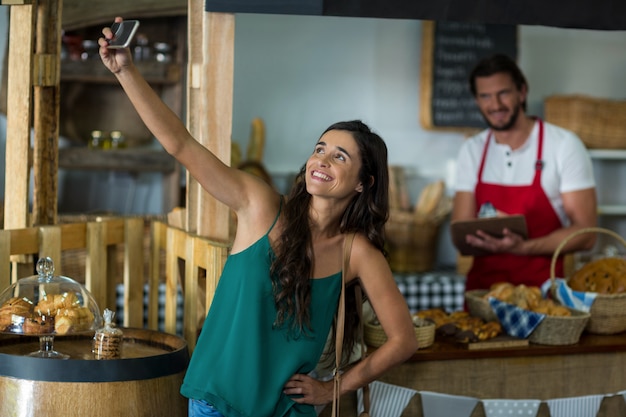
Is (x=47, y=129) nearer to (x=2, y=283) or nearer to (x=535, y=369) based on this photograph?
(x=2, y=283)

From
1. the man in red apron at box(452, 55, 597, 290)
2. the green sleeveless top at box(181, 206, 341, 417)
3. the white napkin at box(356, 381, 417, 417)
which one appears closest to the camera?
the green sleeveless top at box(181, 206, 341, 417)

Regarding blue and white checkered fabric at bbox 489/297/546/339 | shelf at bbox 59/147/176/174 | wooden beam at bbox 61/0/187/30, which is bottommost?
blue and white checkered fabric at bbox 489/297/546/339

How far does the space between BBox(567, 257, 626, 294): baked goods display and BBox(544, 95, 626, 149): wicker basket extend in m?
2.54

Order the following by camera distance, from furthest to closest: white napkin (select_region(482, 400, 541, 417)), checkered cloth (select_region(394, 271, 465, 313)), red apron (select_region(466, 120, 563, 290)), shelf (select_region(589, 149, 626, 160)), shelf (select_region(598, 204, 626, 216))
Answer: shelf (select_region(598, 204, 626, 216)) → shelf (select_region(589, 149, 626, 160)) → checkered cloth (select_region(394, 271, 465, 313)) → red apron (select_region(466, 120, 563, 290)) → white napkin (select_region(482, 400, 541, 417))

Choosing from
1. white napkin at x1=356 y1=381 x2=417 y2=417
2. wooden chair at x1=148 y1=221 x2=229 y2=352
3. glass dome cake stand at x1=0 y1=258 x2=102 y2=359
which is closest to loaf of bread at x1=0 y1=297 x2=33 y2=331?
glass dome cake stand at x1=0 y1=258 x2=102 y2=359

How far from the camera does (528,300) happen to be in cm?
384

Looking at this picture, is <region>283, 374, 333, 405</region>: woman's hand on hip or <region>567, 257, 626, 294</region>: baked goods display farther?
<region>567, 257, 626, 294</region>: baked goods display

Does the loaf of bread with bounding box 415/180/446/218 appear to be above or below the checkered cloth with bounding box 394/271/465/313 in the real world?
above

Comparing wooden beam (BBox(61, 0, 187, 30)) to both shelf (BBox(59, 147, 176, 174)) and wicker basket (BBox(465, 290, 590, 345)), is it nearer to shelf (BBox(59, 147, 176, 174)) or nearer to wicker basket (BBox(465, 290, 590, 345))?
shelf (BBox(59, 147, 176, 174))

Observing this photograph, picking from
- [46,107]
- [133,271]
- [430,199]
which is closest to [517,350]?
[133,271]

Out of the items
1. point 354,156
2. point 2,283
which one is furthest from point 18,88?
point 354,156

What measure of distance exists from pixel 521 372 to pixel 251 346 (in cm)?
140

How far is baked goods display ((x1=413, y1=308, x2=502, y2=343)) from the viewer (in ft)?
12.0

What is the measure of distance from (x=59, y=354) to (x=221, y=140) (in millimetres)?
931
